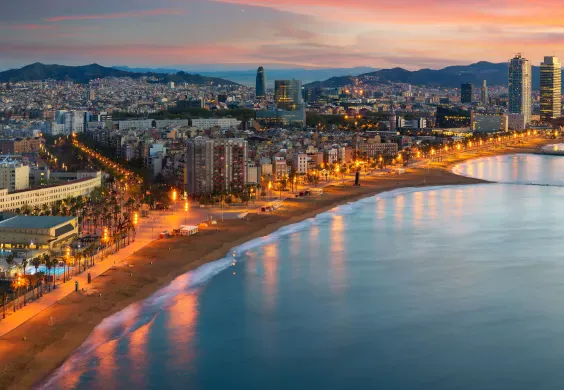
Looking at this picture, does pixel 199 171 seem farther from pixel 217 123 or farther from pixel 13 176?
pixel 217 123

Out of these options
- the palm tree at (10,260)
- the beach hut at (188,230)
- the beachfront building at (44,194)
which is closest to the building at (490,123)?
the beachfront building at (44,194)

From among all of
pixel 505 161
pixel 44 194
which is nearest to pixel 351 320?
pixel 44 194

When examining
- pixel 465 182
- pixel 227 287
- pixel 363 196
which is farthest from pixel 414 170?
pixel 227 287

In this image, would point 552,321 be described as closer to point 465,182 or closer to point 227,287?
point 227,287

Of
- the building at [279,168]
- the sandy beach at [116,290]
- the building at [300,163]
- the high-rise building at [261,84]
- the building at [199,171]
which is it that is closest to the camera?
the sandy beach at [116,290]

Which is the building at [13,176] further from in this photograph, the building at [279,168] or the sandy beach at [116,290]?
the building at [279,168]

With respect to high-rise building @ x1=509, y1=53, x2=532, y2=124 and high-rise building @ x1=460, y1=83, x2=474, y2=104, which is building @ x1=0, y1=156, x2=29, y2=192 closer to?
high-rise building @ x1=509, y1=53, x2=532, y2=124
